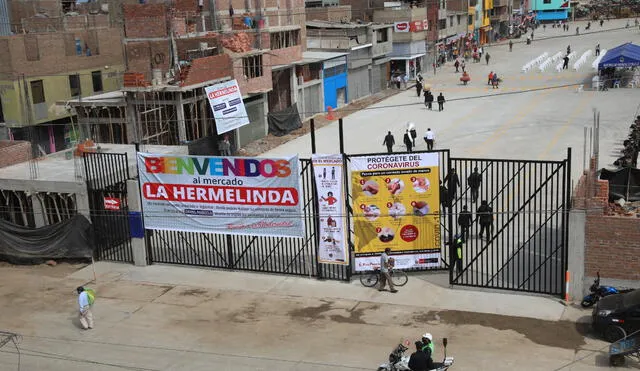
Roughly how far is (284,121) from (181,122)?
1004cm

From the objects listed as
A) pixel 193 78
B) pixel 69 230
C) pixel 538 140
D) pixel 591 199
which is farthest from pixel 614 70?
pixel 69 230

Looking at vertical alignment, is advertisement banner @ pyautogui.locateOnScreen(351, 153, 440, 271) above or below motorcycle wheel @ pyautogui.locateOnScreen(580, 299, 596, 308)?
above

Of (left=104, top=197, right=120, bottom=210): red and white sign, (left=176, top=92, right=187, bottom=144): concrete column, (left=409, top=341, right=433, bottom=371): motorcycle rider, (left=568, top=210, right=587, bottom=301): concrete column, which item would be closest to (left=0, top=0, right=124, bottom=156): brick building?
(left=176, top=92, right=187, bottom=144): concrete column

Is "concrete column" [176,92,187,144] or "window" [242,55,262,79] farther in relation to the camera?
"window" [242,55,262,79]

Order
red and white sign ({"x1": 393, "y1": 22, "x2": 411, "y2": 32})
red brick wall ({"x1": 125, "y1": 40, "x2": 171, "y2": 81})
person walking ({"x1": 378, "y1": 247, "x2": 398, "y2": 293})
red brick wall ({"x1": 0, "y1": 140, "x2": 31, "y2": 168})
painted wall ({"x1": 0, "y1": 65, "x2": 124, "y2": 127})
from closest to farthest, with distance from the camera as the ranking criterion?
1. person walking ({"x1": 378, "y1": 247, "x2": 398, "y2": 293})
2. red brick wall ({"x1": 0, "y1": 140, "x2": 31, "y2": 168})
3. red brick wall ({"x1": 125, "y1": 40, "x2": 171, "y2": 81})
4. painted wall ({"x1": 0, "y1": 65, "x2": 124, "y2": 127})
5. red and white sign ({"x1": 393, "y1": 22, "x2": 411, "y2": 32})

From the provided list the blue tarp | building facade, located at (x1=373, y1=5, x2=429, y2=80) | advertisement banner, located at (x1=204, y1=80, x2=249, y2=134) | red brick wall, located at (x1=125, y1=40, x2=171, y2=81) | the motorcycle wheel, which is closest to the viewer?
the motorcycle wheel

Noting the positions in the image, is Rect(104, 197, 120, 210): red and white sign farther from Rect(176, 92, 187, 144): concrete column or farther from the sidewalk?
Rect(176, 92, 187, 144): concrete column

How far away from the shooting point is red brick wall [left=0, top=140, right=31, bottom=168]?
2527 centimetres

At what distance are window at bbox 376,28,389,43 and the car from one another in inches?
1938

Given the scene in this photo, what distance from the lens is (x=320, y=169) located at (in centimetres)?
1925

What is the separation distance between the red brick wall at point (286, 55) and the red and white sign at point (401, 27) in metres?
24.1

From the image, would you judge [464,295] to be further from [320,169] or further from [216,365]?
[216,365]

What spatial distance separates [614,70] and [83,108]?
125 feet

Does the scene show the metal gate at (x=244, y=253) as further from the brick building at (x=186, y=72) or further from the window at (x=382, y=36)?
the window at (x=382, y=36)
